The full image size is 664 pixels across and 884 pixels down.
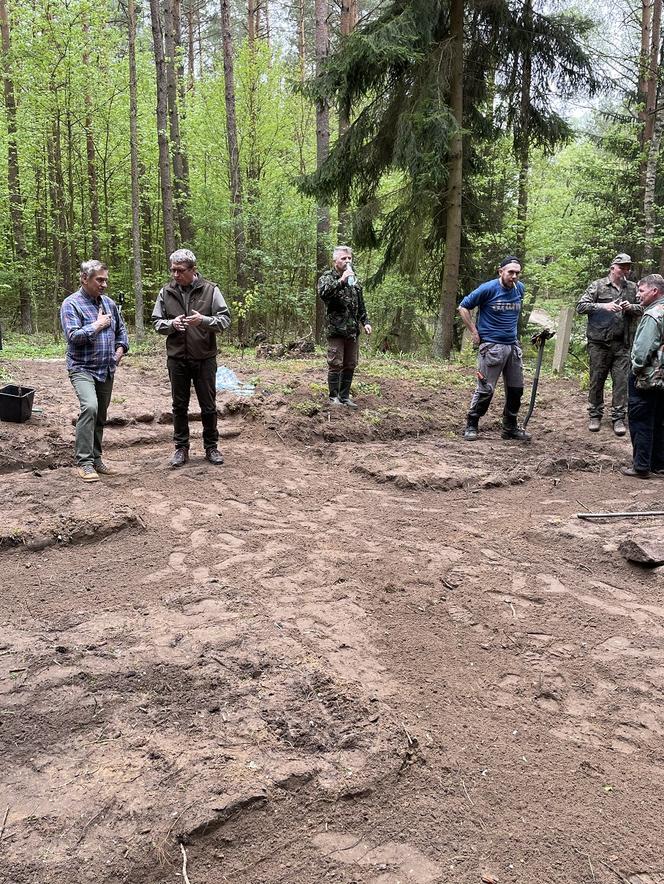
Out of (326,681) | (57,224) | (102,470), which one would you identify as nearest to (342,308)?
(102,470)

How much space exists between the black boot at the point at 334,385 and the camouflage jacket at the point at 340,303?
57 cm

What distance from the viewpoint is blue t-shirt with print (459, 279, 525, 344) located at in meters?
7.03

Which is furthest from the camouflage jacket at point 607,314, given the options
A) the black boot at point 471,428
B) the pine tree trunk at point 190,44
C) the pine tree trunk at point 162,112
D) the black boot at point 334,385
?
the pine tree trunk at point 190,44

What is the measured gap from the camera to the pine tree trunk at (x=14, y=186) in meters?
16.2

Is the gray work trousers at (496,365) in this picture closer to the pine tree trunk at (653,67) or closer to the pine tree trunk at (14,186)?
the pine tree trunk at (653,67)

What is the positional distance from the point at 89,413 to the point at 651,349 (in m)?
5.48

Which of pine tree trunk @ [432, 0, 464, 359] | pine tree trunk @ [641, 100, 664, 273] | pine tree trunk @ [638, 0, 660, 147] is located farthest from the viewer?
pine tree trunk @ [638, 0, 660, 147]

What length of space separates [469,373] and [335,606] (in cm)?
823

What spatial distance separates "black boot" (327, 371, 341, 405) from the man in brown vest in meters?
2.33

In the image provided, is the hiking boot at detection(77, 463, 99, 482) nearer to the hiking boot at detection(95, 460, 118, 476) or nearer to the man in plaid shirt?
the man in plaid shirt

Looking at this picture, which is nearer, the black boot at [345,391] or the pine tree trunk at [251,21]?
the black boot at [345,391]

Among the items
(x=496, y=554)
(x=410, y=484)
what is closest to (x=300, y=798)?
(x=496, y=554)

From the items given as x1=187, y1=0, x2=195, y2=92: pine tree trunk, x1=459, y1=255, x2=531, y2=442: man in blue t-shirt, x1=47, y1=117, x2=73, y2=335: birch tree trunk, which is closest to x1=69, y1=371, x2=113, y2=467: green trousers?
x1=459, y1=255, x2=531, y2=442: man in blue t-shirt

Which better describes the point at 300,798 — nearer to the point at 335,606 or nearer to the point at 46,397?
the point at 335,606
